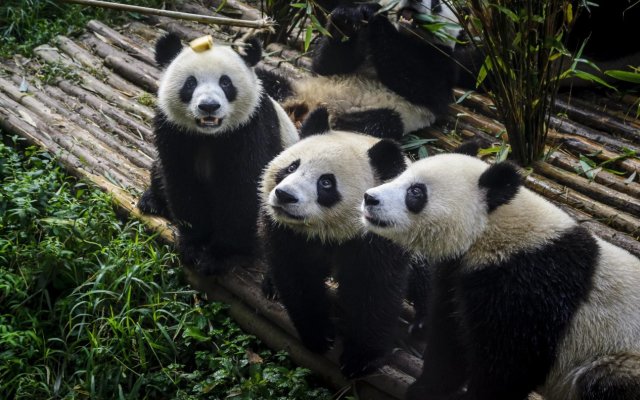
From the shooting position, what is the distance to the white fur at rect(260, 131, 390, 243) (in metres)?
3.66

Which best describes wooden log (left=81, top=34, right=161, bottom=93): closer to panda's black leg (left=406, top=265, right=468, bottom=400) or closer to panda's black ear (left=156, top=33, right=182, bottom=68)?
panda's black ear (left=156, top=33, right=182, bottom=68)

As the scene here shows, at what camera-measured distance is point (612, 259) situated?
3.43 meters

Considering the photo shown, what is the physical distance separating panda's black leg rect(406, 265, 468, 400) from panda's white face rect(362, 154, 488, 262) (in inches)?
6.4

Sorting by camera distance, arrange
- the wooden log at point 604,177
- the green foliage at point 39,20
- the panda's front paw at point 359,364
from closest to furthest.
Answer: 1. the panda's front paw at point 359,364
2. the wooden log at point 604,177
3. the green foliage at point 39,20

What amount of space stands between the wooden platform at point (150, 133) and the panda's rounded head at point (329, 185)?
2.32 feet

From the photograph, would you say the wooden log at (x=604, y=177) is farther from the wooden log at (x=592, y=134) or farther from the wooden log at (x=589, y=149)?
the wooden log at (x=592, y=134)

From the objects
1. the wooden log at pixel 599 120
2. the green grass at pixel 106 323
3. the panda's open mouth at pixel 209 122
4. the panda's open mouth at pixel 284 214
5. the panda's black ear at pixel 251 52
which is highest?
the panda's black ear at pixel 251 52

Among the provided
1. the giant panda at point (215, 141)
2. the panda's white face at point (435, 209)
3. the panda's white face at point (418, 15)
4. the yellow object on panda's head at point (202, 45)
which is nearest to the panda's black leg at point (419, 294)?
the panda's white face at point (435, 209)

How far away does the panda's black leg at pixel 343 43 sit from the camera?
19.5 feet

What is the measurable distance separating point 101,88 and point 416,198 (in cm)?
392

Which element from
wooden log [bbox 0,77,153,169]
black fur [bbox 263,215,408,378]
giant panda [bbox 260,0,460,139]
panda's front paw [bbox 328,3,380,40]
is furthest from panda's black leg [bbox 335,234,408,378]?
panda's front paw [bbox 328,3,380,40]

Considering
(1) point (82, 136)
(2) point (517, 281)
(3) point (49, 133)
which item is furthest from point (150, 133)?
(2) point (517, 281)

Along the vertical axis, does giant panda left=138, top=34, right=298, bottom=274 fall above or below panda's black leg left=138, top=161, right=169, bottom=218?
above

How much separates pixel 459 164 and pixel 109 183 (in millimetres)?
2766
